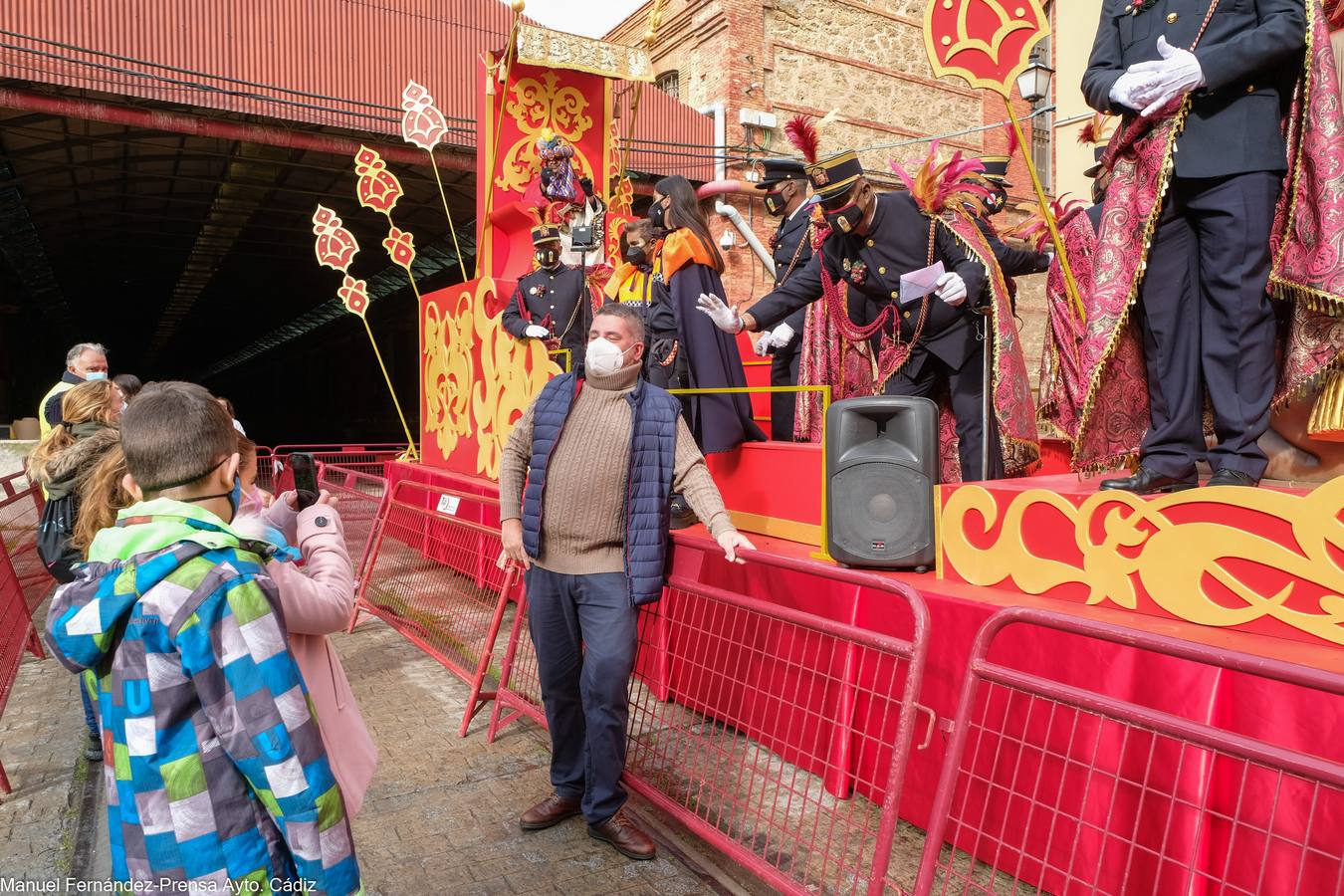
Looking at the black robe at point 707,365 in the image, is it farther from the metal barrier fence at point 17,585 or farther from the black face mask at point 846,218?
the metal barrier fence at point 17,585

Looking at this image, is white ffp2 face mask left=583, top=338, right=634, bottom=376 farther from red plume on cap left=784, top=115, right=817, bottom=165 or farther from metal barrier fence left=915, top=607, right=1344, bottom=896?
red plume on cap left=784, top=115, right=817, bottom=165

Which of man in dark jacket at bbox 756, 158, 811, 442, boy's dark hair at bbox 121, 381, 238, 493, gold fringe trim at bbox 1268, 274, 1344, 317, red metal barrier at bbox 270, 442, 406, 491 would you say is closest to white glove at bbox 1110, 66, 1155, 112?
gold fringe trim at bbox 1268, 274, 1344, 317

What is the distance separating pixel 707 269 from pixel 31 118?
11.5 m

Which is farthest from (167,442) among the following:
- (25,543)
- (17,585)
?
(25,543)

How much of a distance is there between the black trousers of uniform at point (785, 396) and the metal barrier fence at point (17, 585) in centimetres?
439

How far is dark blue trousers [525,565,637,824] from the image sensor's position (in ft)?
9.80

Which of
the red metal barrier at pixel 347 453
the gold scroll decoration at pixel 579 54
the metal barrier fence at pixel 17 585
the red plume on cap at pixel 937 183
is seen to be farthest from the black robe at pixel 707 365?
the red metal barrier at pixel 347 453

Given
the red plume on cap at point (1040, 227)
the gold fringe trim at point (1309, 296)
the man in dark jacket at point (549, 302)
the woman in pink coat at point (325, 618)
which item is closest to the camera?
the woman in pink coat at point (325, 618)

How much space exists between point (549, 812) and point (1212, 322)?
2.81 m

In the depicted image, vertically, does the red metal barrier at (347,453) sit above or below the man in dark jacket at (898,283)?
below

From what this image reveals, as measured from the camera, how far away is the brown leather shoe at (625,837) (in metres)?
2.99

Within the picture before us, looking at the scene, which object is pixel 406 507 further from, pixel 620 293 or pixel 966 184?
pixel 966 184

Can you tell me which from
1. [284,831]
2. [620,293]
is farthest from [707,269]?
[284,831]

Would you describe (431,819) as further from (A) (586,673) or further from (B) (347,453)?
(B) (347,453)
